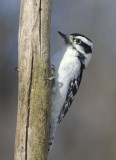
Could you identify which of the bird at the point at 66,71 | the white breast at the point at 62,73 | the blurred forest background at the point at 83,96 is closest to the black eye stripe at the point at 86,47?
the bird at the point at 66,71

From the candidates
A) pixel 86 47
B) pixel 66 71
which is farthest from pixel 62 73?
pixel 86 47

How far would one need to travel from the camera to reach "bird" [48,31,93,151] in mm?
4621

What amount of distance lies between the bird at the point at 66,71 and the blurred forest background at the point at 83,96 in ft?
11.7

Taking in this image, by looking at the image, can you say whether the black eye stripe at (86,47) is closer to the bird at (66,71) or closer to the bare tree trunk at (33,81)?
the bird at (66,71)

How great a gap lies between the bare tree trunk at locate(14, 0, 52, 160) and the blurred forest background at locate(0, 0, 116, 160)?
4.18 metres

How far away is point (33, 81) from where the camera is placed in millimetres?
4199

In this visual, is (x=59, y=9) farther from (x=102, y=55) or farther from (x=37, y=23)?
(x=37, y=23)

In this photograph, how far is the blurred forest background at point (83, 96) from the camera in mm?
8539

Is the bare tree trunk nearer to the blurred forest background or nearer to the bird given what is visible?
the bird

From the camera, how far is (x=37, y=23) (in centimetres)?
410

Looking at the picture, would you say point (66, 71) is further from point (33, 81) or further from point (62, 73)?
point (33, 81)

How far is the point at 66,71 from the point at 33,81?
54 cm

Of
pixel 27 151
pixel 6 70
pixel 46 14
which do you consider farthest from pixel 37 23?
pixel 6 70

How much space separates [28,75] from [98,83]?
4.63 metres
